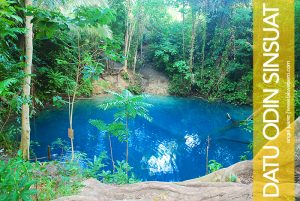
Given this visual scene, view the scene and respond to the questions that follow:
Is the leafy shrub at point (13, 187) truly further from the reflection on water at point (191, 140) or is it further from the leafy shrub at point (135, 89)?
the leafy shrub at point (135, 89)

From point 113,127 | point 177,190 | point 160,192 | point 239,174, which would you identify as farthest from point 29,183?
point 113,127

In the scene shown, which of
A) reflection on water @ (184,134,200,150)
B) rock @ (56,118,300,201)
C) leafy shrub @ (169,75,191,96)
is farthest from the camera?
leafy shrub @ (169,75,191,96)

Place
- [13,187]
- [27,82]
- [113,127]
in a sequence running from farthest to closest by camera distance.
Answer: [113,127]
[27,82]
[13,187]

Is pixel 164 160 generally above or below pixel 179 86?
below

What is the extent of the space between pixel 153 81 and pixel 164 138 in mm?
10302

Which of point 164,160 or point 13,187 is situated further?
point 164,160

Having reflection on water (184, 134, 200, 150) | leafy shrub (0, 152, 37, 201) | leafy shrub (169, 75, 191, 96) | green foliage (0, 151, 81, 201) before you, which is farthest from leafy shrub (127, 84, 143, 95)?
leafy shrub (0, 152, 37, 201)

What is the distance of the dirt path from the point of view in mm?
19906

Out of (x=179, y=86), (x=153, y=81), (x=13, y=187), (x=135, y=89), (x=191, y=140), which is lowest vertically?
(x=191, y=140)

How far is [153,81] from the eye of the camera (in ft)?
67.5

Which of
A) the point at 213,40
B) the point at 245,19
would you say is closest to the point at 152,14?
the point at 213,40

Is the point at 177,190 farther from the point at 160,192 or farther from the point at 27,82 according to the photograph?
the point at 27,82

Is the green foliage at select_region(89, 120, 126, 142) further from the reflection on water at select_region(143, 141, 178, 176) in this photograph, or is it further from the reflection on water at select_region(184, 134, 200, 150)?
the reflection on water at select_region(184, 134, 200, 150)

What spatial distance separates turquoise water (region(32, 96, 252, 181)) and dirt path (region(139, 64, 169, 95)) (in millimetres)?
4454
